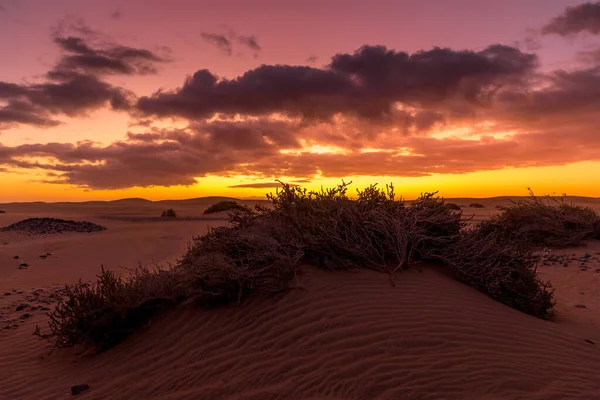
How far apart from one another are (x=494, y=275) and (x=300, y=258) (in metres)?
2.89

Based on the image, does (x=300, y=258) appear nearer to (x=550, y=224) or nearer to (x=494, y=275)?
(x=494, y=275)

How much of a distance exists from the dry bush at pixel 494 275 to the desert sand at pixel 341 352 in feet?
0.76

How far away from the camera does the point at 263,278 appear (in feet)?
18.4

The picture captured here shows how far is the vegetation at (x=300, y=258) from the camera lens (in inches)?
222

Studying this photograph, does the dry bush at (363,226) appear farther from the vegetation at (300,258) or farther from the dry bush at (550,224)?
the dry bush at (550,224)

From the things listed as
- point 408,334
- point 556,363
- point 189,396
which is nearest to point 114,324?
Answer: point 189,396

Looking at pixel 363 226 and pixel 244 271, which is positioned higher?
pixel 363 226

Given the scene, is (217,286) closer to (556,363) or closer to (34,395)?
(34,395)

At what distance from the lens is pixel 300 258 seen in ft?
19.8

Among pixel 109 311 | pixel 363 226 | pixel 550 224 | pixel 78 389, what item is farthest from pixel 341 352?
pixel 550 224

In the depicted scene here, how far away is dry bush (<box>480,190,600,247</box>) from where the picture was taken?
14.4m

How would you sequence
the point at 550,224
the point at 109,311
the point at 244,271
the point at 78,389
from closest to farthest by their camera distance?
the point at 78,389 → the point at 244,271 → the point at 109,311 → the point at 550,224

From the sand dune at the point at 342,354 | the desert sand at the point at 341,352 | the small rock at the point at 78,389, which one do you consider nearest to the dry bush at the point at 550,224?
Answer: the desert sand at the point at 341,352

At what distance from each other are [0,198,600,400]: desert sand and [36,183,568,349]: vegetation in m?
0.22
